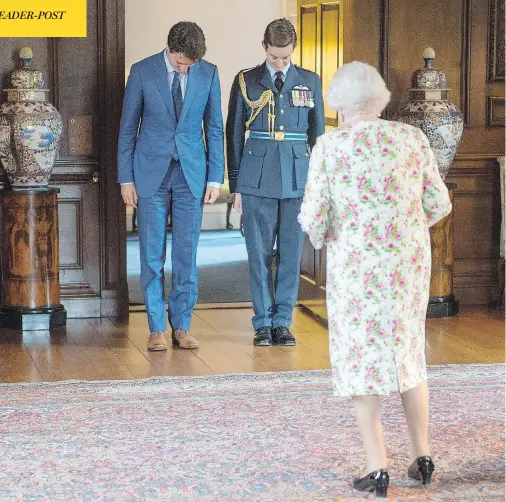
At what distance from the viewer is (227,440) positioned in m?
3.80

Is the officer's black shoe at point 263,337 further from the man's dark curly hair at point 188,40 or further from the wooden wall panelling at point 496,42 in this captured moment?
the wooden wall panelling at point 496,42

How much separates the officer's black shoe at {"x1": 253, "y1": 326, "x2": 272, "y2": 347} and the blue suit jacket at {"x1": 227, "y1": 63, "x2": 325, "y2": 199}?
0.65m

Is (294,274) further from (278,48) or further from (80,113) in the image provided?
(80,113)

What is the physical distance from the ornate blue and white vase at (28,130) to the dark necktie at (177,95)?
804 millimetres

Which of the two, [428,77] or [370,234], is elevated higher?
[428,77]

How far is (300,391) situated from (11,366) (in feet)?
4.40

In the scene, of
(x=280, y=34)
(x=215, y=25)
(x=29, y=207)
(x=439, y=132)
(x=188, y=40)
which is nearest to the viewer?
(x=188, y=40)

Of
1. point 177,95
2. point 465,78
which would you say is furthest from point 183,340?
point 465,78

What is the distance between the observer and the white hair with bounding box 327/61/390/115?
3.10 meters

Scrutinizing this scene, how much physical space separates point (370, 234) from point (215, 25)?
7.11 m

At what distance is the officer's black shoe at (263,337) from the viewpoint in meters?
5.39

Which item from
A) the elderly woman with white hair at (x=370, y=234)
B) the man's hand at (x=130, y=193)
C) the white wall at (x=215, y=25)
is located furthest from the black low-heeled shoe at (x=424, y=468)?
the white wall at (x=215, y=25)

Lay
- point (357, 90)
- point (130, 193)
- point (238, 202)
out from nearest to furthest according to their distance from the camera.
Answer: point (357, 90), point (130, 193), point (238, 202)

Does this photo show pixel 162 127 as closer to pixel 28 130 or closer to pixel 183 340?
pixel 28 130
